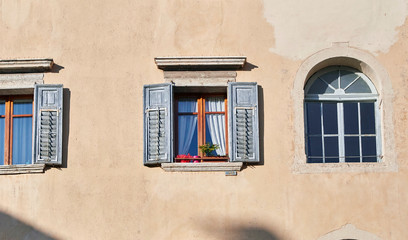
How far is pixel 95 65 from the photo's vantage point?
14.7 m

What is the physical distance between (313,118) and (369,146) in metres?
0.96

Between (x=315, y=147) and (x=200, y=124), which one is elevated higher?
(x=200, y=124)

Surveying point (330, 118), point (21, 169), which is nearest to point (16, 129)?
point (21, 169)

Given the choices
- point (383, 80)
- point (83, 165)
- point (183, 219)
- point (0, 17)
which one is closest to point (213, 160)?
point (183, 219)

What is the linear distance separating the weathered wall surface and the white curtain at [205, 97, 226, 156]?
0.58 metres

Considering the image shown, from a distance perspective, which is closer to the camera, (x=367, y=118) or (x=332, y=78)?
(x=367, y=118)

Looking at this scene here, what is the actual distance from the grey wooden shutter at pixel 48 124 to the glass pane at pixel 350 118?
14.4ft

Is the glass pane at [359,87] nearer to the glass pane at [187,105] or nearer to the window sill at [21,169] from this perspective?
the glass pane at [187,105]

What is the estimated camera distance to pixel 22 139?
14.8 m

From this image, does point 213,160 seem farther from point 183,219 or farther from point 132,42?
point 132,42

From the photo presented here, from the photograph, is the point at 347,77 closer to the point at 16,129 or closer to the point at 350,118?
the point at 350,118

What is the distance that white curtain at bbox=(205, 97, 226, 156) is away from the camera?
578 inches

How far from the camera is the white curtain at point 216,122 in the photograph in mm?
14688

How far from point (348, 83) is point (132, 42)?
3.44 metres
